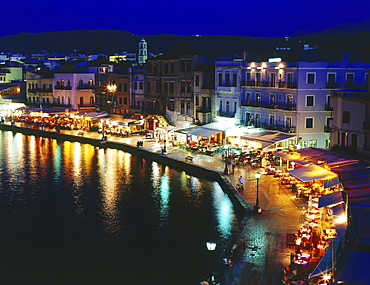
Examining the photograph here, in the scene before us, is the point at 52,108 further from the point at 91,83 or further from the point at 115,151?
the point at 115,151

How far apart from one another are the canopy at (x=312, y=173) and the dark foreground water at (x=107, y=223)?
412cm

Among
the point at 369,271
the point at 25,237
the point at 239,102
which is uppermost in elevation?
the point at 239,102

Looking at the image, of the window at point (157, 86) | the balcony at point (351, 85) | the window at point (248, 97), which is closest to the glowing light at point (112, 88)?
the window at point (157, 86)

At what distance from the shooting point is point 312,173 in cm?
2847

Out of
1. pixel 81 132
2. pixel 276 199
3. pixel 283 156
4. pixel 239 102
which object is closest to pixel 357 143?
pixel 283 156

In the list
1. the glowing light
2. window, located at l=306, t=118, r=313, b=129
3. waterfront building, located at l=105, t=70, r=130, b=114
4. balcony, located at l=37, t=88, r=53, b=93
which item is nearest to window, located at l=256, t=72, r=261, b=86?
window, located at l=306, t=118, r=313, b=129

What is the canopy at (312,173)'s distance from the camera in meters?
27.8

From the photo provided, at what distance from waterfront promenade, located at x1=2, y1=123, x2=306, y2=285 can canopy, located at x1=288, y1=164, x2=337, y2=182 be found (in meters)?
1.22

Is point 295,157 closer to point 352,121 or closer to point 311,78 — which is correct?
point 352,121

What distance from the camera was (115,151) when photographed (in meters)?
50.1

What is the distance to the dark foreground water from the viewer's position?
2159 centimetres

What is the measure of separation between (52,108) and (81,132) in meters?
15.0

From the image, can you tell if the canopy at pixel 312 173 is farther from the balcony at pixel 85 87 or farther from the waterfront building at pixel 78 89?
the balcony at pixel 85 87

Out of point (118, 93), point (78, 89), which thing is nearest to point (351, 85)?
point (118, 93)
